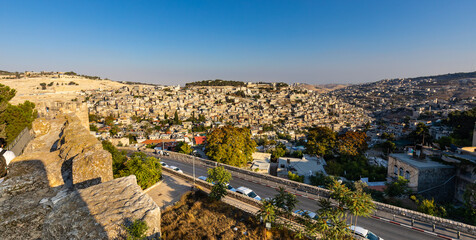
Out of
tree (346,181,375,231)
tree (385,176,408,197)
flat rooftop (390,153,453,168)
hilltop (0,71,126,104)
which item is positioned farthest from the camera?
hilltop (0,71,126,104)

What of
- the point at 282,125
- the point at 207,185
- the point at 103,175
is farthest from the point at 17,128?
the point at 282,125

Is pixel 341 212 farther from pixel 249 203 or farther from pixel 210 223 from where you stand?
pixel 249 203

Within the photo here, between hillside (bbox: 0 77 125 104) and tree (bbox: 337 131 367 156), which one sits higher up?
hillside (bbox: 0 77 125 104)

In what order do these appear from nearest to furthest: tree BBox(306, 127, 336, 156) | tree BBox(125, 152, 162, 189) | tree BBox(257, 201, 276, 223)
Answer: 1. tree BBox(257, 201, 276, 223)
2. tree BBox(125, 152, 162, 189)
3. tree BBox(306, 127, 336, 156)

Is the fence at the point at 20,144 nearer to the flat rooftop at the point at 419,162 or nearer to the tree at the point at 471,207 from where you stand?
the tree at the point at 471,207

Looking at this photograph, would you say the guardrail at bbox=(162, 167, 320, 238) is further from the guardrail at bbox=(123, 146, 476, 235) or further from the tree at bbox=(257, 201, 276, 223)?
the guardrail at bbox=(123, 146, 476, 235)

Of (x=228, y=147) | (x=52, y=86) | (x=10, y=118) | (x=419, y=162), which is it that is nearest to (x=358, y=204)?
(x=419, y=162)

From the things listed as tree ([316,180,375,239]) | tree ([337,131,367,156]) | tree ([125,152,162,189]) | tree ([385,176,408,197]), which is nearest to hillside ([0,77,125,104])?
tree ([125,152,162,189])

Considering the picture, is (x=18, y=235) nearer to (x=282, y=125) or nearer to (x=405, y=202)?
(x=405, y=202)
